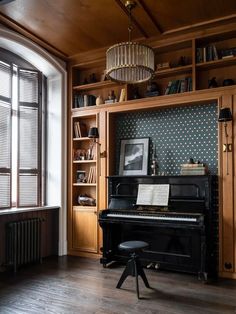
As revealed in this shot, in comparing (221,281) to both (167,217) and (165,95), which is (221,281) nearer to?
(167,217)

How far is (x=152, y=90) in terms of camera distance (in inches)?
175

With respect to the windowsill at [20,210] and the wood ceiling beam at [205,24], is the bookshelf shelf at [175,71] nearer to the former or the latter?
the wood ceiling beam at [205,24]

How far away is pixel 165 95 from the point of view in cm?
427

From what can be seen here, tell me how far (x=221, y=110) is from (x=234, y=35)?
1069mm

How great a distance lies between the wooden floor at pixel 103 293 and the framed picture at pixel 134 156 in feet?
4.67

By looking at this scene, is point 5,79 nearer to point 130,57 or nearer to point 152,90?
point 152,90

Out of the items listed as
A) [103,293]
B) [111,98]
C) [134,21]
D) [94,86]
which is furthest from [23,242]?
[134,21]

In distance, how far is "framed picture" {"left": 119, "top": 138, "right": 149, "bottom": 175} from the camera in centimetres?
457

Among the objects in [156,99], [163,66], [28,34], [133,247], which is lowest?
[133,247]

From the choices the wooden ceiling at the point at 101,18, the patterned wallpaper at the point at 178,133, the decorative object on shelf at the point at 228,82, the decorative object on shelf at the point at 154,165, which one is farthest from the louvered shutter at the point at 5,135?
the decorative object on shelf at the point at 228,82

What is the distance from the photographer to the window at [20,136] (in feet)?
14.4

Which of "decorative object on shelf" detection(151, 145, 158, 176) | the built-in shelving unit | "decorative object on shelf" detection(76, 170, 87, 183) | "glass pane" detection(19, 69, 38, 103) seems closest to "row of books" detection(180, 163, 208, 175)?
the built-in shelving unit

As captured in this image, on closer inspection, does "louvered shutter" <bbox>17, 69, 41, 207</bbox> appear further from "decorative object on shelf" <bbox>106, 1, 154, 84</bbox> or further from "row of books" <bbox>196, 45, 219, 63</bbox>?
"row of books" <bbox>196, 45, 219, 63</bbox>

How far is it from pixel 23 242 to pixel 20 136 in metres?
1.58
